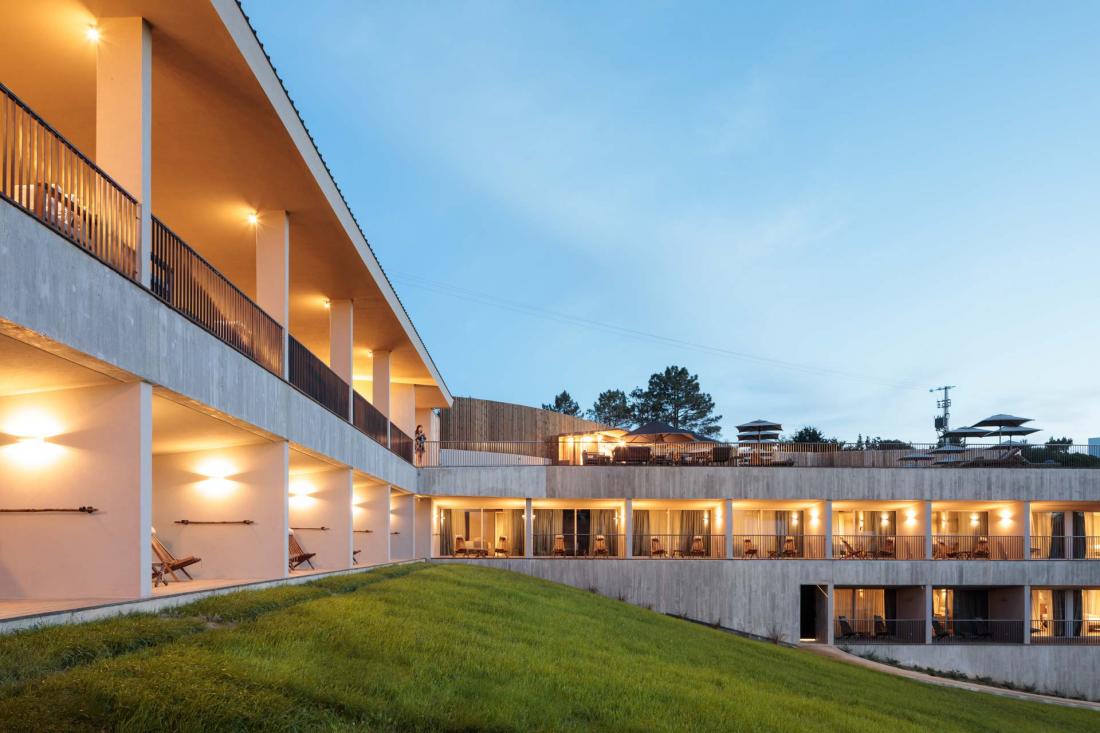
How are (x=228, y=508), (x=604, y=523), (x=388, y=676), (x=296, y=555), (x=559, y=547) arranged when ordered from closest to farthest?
(x=388, y=676) → (x=228, y=508) → (x=296, y=555) → (x=559, y=547) → (x=604, y=523)

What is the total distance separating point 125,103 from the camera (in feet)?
28.3

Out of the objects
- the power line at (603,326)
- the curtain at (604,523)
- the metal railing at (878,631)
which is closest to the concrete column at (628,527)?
the curtain at (604,523)

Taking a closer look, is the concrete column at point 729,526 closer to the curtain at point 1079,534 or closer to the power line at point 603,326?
the curtain at point 1079,534

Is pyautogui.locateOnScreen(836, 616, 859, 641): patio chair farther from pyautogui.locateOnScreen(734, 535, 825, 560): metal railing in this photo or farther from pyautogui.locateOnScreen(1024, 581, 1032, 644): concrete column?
pyautogui.locateOnScreen(1024, 581, 1032, 644): concrete column

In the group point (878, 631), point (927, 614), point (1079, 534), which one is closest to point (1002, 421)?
point (1079, 534)

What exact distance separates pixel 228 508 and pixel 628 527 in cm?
1718

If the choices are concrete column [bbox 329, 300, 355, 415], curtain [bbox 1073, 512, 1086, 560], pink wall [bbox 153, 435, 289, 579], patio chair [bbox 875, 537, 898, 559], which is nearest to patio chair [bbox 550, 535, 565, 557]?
patio chair [bbox 875, 537, 898, 559]

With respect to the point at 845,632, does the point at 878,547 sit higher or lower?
higher

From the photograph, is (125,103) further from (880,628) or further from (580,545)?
(880,628)

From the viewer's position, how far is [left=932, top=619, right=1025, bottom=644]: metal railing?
1097 inches

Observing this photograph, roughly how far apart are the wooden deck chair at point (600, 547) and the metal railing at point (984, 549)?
11228 millimetres

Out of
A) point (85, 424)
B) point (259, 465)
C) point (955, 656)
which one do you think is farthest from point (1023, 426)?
point (85, 424)

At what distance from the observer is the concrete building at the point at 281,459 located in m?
8.12

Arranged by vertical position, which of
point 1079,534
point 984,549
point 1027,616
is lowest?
point 1027,616
